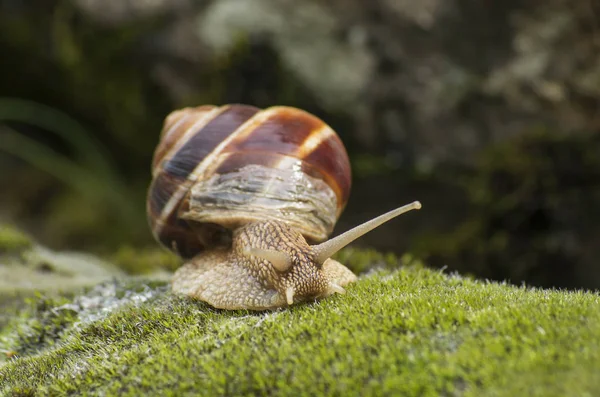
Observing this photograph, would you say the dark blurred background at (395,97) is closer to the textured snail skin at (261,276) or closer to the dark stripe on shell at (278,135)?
the dark stripe on shell at (278,135)

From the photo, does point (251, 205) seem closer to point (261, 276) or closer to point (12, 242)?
point (261, 276)

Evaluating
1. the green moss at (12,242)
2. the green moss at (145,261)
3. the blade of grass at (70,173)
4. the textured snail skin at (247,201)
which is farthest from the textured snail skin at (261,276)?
the blade of grass at (70,173)

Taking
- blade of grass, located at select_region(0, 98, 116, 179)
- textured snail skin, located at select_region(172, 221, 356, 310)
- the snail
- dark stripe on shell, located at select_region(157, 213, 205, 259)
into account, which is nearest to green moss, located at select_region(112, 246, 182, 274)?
dark stripe on shell, located at select_region(157, 213, 205, 259)

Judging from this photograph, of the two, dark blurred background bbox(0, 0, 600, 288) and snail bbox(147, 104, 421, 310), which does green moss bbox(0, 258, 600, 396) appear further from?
dark blurred background bbox(0, 0, 600, 288)

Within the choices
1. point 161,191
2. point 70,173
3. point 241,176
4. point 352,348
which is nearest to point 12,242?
point 161,191

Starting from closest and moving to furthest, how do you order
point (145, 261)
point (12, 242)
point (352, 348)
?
point (352, 348), point (12, 242), point (145, 261)
